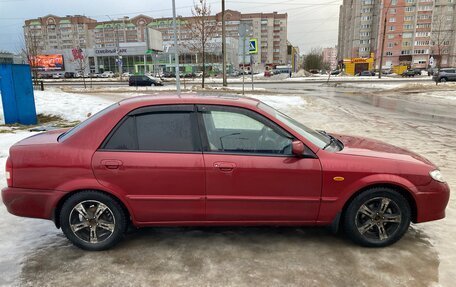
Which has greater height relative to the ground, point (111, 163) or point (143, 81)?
point (111, 163)

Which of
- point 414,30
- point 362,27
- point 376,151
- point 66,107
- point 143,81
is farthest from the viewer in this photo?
point 362,27

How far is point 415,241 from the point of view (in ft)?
12.2

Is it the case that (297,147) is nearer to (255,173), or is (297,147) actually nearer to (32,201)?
(255,173)

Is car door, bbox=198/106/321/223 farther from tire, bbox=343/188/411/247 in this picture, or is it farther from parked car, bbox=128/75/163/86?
parked car, bbox=128/75/163/86

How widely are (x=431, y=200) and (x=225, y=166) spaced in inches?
81.3

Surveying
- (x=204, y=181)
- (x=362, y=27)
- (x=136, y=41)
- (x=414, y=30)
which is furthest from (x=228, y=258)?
(x=362, y=27)

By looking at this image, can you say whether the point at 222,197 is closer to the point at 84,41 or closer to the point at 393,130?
the point at 393,130

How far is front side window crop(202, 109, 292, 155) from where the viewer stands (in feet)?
11.2

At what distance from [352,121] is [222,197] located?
10.0 metres

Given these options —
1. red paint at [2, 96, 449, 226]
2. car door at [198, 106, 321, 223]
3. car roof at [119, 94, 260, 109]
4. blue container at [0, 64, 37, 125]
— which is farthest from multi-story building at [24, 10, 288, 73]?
red paint at [2, 96, 449, 226]

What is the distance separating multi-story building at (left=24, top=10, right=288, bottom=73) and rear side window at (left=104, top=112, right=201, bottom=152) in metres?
55.6

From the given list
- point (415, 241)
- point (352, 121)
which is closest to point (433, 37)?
point (352, 121)

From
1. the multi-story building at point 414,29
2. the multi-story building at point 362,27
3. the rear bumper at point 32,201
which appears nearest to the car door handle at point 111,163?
the rear bumper at point 32,201

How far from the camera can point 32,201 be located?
3422mm
